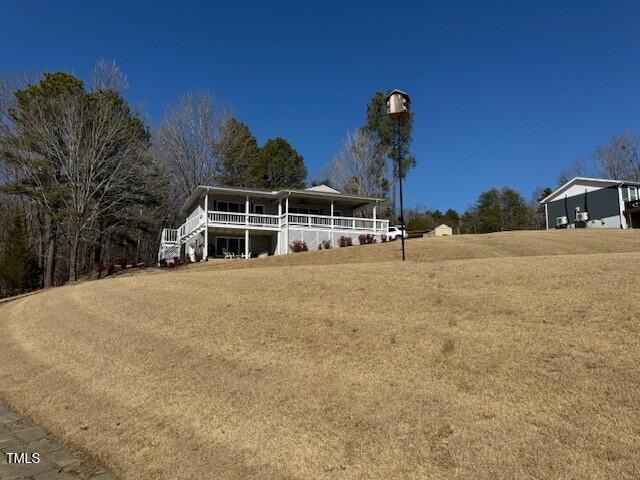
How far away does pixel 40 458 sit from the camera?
439 cm

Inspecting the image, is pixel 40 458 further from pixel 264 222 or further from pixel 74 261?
pixel 264 222

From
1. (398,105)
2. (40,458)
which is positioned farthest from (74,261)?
(40,458)

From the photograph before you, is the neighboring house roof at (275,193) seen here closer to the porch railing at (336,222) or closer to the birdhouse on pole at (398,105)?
the porch railing at (336,222)

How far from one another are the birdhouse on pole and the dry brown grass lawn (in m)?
4.10

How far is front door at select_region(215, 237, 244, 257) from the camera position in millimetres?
29391

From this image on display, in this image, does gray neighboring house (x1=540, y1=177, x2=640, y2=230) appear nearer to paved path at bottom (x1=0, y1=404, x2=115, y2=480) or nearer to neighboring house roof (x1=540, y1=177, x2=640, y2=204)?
neighboring house roof (x1=540, y1=177, x2=640, y2=204)

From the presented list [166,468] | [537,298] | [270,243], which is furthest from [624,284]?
[270,243]

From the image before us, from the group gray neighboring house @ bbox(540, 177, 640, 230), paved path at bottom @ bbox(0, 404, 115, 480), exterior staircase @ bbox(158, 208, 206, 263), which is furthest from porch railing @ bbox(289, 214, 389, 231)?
paved path at bottom @ bbox(0, 404, 115, 480)

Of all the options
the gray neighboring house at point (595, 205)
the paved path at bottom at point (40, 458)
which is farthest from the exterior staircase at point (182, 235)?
the gray neighboring house at point (595, 205)

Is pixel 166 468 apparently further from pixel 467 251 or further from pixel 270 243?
pixel 270 243

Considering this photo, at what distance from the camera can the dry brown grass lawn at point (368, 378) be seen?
3588 millimetres

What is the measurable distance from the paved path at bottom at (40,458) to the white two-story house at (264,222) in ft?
69.0

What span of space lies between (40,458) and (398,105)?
10.00 metres


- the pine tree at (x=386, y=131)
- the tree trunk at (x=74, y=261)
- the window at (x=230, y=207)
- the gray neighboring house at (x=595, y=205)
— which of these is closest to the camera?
the tree trunk at (x=74, y=261)
